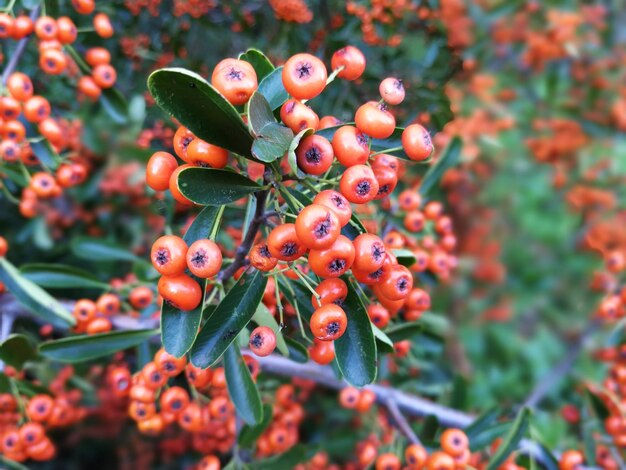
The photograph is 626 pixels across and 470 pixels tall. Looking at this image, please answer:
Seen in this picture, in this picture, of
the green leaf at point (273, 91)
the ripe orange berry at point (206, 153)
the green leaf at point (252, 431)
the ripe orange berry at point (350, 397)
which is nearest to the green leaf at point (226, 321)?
the ripe orange berry at point (206, 153)

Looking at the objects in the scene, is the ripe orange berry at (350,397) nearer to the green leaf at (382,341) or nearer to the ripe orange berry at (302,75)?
the green leaf at (382,341)

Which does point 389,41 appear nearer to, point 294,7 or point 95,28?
point 294,7

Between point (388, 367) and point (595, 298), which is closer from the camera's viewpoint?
point (388, 367)

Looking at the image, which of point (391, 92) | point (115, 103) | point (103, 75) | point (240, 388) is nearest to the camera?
point (391, 92)

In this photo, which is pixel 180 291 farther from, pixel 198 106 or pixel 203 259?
pixel 198 106

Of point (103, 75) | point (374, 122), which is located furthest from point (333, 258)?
point (103, 75)

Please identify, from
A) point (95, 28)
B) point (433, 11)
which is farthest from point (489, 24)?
point (95, 28)
